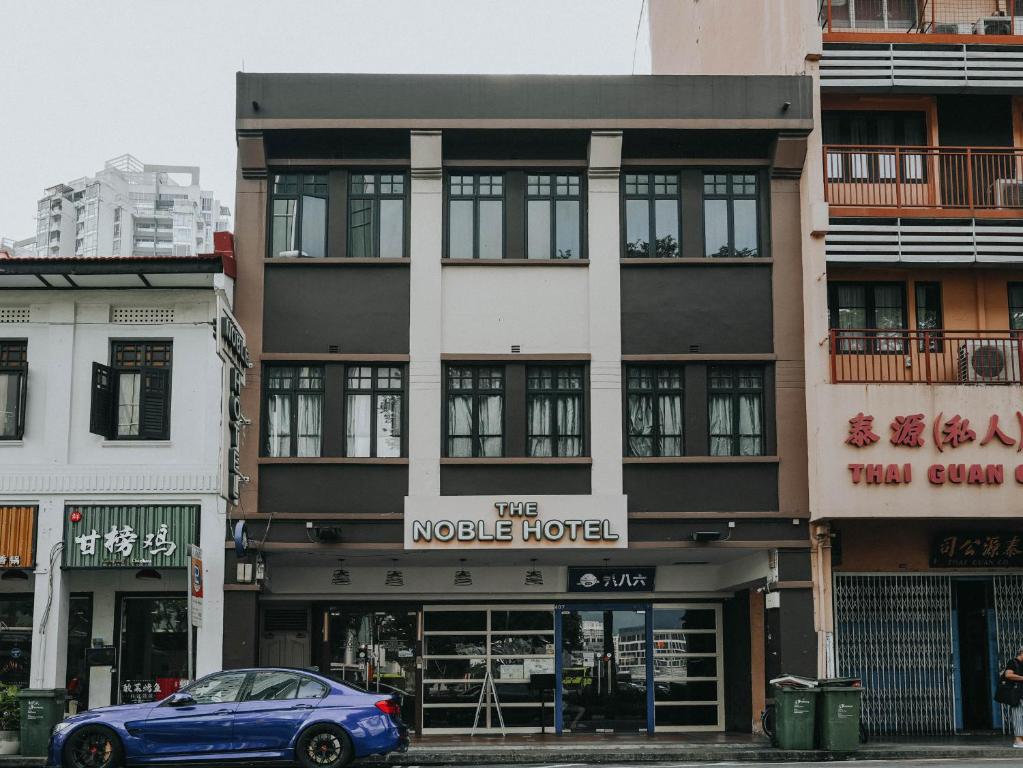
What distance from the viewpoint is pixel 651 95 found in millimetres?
23312

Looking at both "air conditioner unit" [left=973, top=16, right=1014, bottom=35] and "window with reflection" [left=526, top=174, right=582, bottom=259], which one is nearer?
"window with reflection" [left=526, top=174, right=582, bottom=259]

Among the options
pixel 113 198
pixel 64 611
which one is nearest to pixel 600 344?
pixel 64 611

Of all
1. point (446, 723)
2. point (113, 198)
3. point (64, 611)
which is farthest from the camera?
point (113, 198)

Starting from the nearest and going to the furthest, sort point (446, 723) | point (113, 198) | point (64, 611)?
1. point (64, 611)
2. point (446, 723)
3. point (113, 198)

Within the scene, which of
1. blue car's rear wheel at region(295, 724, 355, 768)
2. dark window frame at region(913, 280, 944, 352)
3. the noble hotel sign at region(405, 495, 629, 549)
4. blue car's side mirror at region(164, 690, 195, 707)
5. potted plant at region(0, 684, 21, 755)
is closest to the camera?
blue car's rear wheel at region(295, 724, 355, 768)

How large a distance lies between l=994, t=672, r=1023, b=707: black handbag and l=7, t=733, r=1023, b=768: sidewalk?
685 mm

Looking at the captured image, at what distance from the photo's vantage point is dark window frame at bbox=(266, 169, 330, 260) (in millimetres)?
23453

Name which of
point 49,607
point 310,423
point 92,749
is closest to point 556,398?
point 310,423

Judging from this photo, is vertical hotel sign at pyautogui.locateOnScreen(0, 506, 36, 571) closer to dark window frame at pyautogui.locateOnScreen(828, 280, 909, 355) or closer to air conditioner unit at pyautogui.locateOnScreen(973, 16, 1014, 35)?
dark window frame at pyautogui.locateOnScreen(828, 280, 909, 355)

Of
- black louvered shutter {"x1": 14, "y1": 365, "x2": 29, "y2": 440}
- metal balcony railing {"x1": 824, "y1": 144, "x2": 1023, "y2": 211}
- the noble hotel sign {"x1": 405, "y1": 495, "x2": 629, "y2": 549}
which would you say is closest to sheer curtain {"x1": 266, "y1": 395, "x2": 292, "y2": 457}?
the noble hotel sign {"x1": 405, "y1": 495, "x2": 629, "y2": 549}

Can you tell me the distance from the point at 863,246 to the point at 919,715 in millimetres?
8240

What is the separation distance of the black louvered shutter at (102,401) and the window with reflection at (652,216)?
917cm

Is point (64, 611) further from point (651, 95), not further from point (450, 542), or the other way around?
point (651, 95)

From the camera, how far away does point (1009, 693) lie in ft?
69.7
